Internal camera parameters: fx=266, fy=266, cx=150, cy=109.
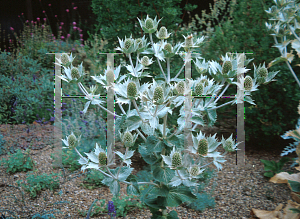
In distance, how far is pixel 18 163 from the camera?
9.21 ft

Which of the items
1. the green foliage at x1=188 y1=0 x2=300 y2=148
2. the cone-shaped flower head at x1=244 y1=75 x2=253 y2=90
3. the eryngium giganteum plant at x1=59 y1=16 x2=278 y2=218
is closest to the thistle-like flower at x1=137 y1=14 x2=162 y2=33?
the eryngium giganteum plant at x1=59 y1=16 x2=278 y2=218

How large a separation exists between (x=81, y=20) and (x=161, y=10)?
463cm

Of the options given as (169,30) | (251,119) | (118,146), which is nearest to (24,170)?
(118,146)

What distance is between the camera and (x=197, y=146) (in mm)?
1382

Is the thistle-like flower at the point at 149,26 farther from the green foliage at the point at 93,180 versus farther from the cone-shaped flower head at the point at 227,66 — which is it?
the green foliage at the point at 93,180

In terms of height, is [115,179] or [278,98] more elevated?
[278,98]

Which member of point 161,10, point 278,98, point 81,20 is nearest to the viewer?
point 161,10

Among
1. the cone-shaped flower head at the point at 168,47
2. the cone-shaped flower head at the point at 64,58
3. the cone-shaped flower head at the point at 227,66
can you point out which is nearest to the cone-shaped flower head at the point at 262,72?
the cone-shaped flower head at the point at 227,66

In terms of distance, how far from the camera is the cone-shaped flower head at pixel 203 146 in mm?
1323

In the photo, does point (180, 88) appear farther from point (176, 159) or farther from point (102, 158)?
point (102, 158)

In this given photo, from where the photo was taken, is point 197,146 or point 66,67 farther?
point 66,67

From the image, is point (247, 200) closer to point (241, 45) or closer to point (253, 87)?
point (253, 87)

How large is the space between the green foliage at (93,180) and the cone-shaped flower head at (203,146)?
5.10 ft

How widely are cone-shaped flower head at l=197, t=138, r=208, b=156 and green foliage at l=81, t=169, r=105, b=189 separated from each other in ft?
5.10
